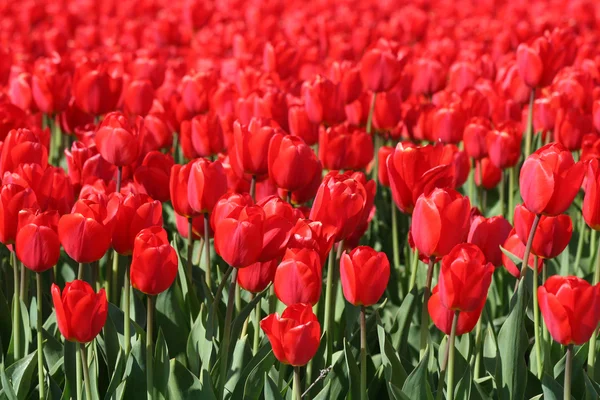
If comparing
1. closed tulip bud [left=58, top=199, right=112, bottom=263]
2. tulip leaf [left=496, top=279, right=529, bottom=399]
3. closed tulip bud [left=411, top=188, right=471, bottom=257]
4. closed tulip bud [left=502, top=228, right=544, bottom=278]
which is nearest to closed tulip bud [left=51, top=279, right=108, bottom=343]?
closed tulip bud [left=58, top=199, right=112, bottom=263]

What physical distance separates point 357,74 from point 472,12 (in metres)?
4.46

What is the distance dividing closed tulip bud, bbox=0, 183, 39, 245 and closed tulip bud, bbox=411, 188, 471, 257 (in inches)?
33.9

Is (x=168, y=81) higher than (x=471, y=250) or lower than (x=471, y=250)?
lower

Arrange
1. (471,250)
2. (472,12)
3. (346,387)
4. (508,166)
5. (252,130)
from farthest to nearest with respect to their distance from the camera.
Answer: (472,12), (508,166), (252,130), (346,387), (471,250)

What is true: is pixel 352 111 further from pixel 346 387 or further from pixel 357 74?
pixel 346 387

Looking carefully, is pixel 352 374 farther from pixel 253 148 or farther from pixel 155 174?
pixel 155 174

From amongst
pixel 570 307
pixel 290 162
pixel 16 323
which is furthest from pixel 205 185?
pixel 570 307

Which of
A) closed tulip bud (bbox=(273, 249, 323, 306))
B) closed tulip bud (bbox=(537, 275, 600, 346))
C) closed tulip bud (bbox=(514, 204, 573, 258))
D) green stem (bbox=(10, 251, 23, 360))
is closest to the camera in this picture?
closed tulip bud (bbox=(537, 275, 600, 346))

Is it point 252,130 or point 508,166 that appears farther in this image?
point 508,166

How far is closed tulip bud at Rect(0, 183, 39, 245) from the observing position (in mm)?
2064

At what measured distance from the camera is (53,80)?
3.40 meters

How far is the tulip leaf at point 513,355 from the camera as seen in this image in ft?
6.70

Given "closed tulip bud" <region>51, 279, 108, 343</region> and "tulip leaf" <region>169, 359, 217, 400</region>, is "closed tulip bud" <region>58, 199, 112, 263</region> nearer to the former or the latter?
"closed tulip bud" <region>51, 279, 108, 343</region>

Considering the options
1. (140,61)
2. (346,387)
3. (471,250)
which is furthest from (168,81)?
(471,250)
